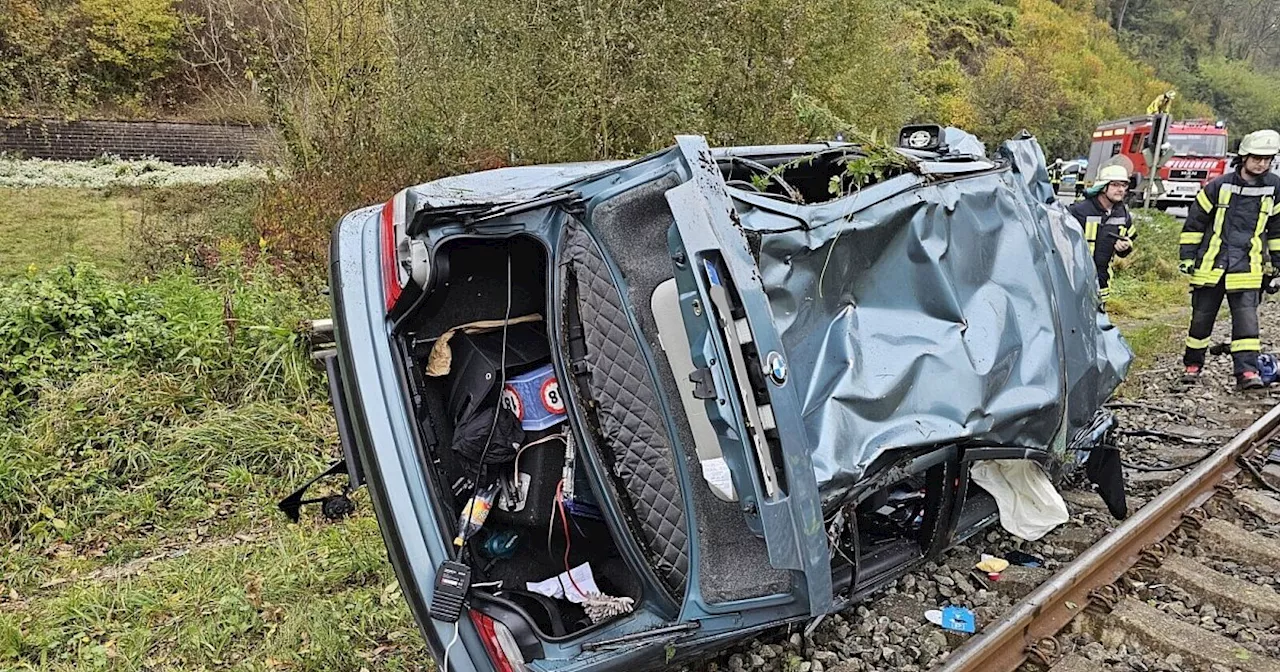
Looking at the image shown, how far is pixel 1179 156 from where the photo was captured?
20.4 metres

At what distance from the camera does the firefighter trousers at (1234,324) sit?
5910 millimetres

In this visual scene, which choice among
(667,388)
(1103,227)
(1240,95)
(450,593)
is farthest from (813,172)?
(1240,95)

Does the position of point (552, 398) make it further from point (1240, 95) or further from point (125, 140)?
point (1240, 95)

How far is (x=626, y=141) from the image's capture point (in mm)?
8258

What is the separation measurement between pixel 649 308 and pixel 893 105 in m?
10.8

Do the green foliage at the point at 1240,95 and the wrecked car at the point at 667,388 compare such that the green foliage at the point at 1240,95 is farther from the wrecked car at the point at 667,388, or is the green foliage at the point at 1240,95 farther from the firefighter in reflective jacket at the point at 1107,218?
the wrecked car at the point at 667,388

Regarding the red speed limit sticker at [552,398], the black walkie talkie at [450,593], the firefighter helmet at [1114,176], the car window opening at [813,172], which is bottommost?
the black walkie talkie at [450,593]

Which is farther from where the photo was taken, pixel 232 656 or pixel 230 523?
pixel 230 523

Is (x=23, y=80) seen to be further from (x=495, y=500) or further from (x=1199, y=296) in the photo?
(x=1199, y=296)

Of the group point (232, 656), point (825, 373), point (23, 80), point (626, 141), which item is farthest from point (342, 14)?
point (23, 80)

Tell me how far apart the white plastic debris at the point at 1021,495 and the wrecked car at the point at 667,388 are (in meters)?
0.28

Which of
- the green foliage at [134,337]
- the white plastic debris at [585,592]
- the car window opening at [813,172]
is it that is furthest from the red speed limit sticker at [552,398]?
the green foliage at [134,337]

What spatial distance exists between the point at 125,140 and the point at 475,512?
15.2 meters

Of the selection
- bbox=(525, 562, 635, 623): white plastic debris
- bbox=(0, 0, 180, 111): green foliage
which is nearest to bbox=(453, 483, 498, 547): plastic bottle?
bbox=(525, 562, 635, 623): white plastic debris
